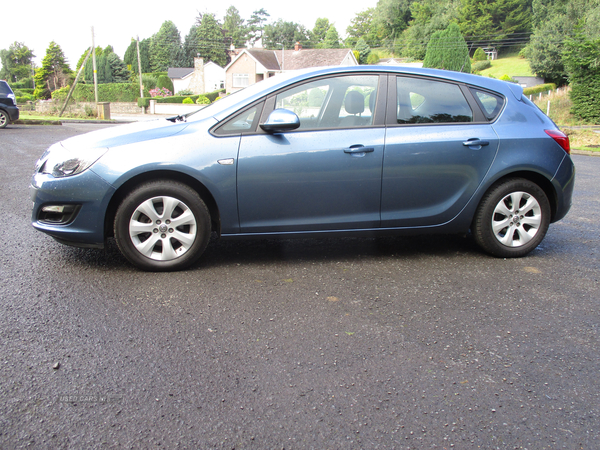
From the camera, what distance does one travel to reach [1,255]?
4.54 metres


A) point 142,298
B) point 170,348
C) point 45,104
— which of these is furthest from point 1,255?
point 45,104

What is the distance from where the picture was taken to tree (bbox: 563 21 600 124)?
98.5 ft

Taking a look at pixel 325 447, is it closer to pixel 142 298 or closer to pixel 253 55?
pixel 142 298

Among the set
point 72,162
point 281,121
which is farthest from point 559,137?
point 72,162

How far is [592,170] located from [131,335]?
11.2 metres

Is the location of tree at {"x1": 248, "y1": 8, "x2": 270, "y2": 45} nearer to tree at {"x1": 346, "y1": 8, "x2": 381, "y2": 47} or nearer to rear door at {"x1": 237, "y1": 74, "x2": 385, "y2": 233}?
tree at {"x1": 346, "y1": 8, "x2": 381, "y2": 47}

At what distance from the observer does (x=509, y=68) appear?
76312mm

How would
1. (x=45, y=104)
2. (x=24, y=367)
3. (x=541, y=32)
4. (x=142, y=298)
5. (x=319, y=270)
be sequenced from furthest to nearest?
1. (x=541, y=32)
2. (x=45, y=104)
3. (x=319, y=270)
4. (x=142, y=298)
5. (x=24, y=367)

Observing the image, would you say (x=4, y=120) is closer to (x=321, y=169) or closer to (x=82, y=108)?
(x=82, y=108)

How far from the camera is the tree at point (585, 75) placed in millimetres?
30016

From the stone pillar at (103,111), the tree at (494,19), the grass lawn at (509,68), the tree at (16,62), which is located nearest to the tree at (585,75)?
the stone pillar at (103,111)

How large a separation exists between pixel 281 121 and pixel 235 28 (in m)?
138

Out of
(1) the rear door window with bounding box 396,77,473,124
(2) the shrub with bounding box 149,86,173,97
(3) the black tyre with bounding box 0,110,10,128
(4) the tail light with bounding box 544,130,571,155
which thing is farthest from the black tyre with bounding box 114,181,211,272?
(2) the shrub with bounding box 149,86,173,97

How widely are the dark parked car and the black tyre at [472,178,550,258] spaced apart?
19337 mm
